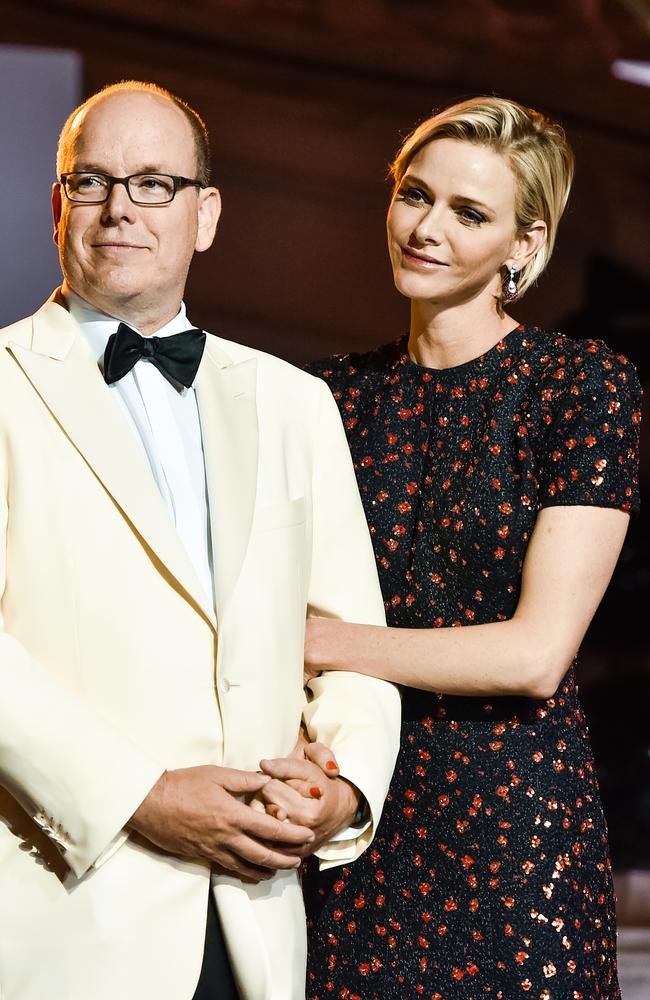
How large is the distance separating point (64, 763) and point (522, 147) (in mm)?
1467

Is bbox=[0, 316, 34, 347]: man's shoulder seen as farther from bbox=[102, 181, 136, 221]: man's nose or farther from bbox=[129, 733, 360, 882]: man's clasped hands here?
bbox=[129, 733, 360, 882]: man's clasped hands

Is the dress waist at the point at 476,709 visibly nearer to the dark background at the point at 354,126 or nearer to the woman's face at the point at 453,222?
the woman's face at the point at 453,222

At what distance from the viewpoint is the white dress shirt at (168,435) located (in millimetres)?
1900

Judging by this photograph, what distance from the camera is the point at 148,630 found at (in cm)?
178

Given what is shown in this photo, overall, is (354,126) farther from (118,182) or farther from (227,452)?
(227,452)

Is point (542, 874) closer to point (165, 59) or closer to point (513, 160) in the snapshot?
point (513, 160)

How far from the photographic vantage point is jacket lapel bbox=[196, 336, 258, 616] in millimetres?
1867

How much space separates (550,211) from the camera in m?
2.50

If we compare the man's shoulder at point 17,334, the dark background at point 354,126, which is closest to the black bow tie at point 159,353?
the man's shoulder at point 17,334

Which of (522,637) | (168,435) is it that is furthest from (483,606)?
(168,435)

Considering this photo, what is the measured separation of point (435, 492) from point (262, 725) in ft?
2.24

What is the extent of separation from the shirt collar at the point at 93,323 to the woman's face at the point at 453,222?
2.03 ft

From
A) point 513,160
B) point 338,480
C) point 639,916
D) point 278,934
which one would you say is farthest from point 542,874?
point 639,916

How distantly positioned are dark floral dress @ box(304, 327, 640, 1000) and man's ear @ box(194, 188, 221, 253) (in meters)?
0.62
